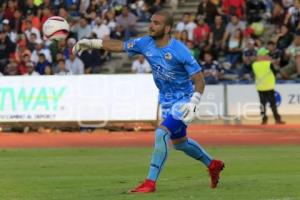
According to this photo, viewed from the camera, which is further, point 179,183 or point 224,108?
A: point 224,108

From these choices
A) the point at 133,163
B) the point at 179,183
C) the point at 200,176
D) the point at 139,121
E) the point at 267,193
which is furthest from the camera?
the point at 139,121

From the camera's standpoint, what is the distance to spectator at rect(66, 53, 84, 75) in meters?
28.5

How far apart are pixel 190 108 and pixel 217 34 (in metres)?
19.3

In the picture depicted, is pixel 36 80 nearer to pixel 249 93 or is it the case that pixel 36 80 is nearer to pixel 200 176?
pixel 249 93

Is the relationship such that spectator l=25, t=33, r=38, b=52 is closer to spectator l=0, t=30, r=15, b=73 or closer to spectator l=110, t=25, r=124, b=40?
spectator l=0, t=30, r=15, b=73

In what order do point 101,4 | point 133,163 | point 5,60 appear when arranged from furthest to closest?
point 101,4 → point 5,60 → point 133,163

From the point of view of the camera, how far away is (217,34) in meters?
29.8

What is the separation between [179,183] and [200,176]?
4.11 ft

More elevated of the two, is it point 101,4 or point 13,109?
point 101,4

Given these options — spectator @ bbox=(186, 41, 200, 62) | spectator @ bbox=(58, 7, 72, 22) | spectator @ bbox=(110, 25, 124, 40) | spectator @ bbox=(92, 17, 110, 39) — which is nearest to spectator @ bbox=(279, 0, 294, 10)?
spectator @ bbox=(186, 41, 200, 62)

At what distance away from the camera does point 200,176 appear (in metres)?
13.0

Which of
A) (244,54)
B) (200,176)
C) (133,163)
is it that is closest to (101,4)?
(244,54)

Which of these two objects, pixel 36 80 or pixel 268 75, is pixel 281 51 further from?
pixel 36 80

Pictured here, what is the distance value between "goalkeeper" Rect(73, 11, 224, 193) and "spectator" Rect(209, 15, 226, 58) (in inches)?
715
